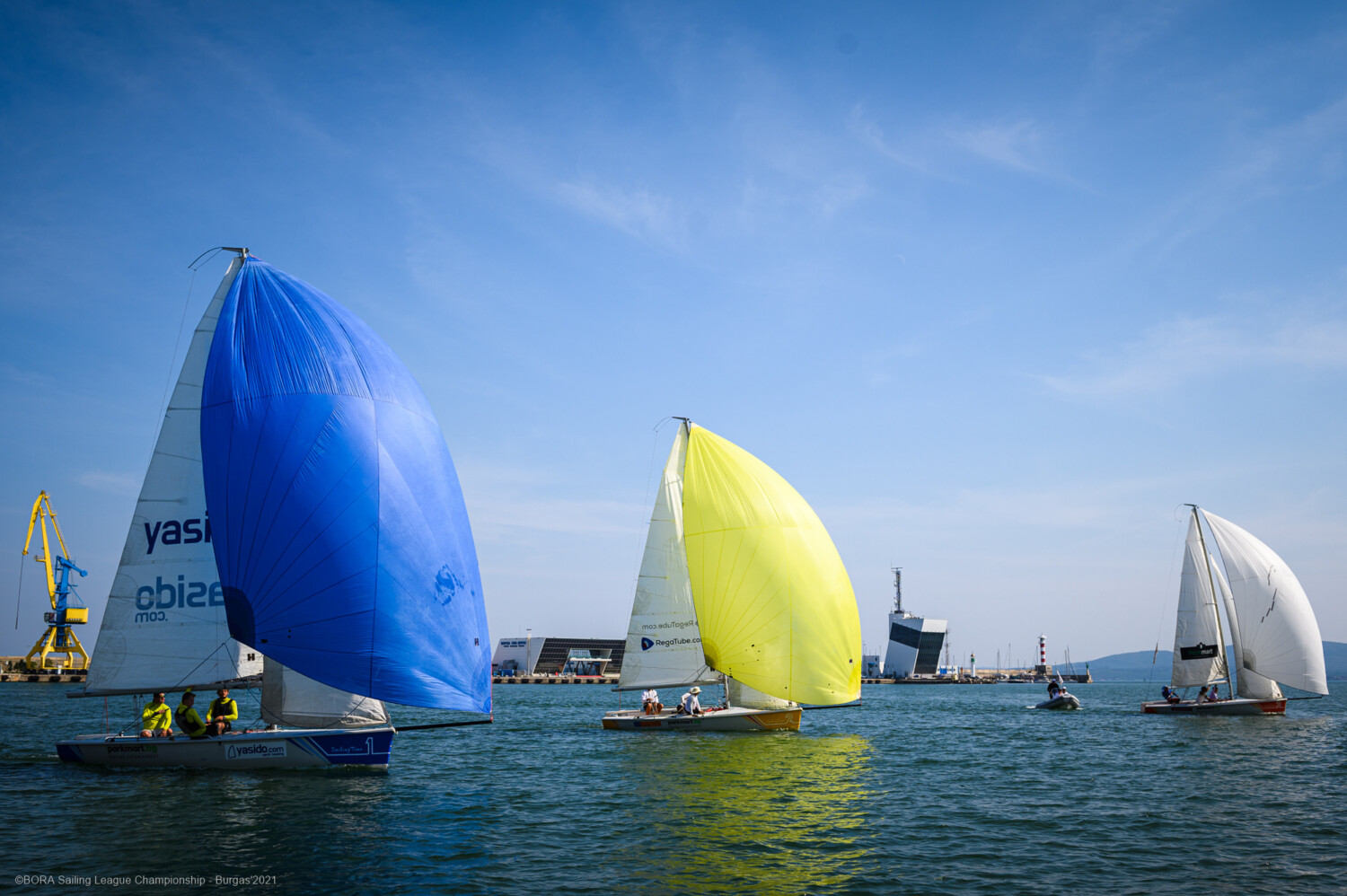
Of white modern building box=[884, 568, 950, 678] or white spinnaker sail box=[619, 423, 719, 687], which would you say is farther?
white modern building box=[884, 568, 950, 678]

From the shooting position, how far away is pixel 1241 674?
A: 1698 inches

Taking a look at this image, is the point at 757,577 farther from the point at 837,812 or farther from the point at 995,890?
the point at 995,890

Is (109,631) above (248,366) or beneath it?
beneath

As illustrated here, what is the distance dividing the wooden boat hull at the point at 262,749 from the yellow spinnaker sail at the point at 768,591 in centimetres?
1472

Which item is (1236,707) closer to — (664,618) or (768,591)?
(768,591)

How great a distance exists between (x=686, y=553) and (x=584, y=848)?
60.9 feet

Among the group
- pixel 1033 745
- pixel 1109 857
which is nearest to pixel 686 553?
pixel 1033 745

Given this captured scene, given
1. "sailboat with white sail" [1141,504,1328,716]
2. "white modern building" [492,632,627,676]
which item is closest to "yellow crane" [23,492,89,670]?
"white modern building" [492,632,627,676]

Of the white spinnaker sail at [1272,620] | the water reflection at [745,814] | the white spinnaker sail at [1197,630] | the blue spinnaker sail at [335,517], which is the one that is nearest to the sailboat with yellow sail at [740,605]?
the water reflection at [745,814]

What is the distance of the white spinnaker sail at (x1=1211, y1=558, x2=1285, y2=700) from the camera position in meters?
42.5

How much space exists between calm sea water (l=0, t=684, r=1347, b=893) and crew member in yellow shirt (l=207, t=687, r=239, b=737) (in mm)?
1120

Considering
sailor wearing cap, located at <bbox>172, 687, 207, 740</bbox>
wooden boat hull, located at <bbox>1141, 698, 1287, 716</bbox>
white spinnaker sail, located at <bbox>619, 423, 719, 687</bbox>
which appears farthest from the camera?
wooden boat hull, located at <bbox>1141, 698, 1287, 716</bbox>

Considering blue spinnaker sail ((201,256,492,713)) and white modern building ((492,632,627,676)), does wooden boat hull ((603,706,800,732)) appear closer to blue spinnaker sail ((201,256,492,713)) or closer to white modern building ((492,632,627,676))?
blue spinnaker sail ((201,256,492,713))

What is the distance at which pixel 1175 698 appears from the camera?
148 feet
